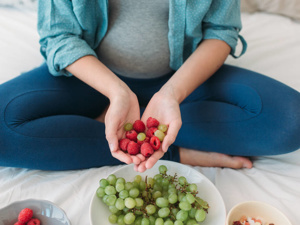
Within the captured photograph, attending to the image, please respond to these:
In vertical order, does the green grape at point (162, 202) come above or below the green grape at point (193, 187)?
below

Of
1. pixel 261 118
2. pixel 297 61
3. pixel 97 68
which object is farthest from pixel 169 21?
pixel 297 61

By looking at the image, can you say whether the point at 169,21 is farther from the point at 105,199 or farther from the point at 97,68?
the point at 105,199

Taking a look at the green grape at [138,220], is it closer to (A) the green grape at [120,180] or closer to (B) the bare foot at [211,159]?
(A) the green grape at [120,180]

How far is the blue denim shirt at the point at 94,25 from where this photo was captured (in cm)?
92

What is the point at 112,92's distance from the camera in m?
0.85

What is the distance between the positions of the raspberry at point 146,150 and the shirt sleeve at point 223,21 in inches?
19.0

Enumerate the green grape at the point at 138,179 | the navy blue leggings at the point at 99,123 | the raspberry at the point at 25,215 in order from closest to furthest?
the raspberry at the point at 25,215 → the green grape at the point at 138,179 → the navy blue leggings at the point at 99,123

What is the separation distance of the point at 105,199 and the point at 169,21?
0.56 meters

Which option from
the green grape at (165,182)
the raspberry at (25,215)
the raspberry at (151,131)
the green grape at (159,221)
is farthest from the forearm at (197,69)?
the raspberry at (25,215)

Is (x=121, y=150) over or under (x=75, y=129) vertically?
over

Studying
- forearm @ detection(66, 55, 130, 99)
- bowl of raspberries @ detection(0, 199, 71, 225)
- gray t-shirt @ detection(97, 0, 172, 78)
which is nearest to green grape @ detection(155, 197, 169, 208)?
bowl of raspberries @ detection(0, 199, 71, 225)

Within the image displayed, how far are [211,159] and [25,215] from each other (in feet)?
1.86

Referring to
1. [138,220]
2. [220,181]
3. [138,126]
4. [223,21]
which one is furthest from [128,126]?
[223,21]

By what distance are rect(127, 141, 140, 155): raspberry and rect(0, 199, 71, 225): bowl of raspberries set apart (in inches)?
8.0
